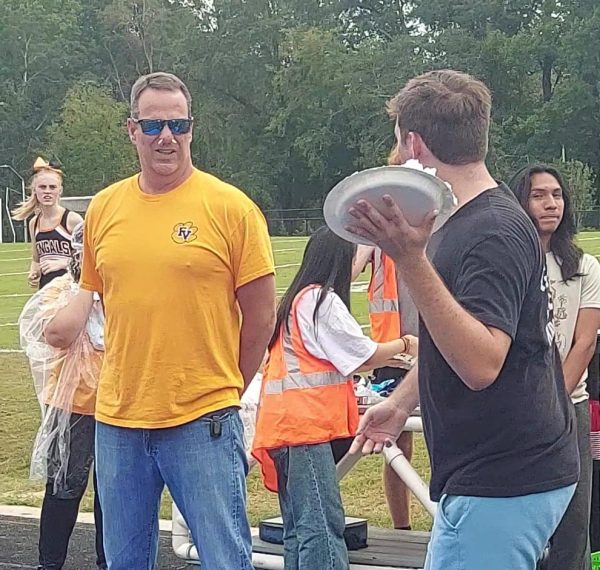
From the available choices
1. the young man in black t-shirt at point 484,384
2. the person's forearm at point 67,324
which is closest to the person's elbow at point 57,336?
the person's forearm at point 67,324

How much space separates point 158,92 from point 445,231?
1574 millimetres

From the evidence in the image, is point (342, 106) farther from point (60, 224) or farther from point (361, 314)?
point (60, 224)

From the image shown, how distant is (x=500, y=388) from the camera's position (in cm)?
273

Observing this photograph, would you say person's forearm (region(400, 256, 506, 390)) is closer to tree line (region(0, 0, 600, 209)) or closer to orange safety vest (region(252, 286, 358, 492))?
orange safety vest (region(252, 286, 358, 492))

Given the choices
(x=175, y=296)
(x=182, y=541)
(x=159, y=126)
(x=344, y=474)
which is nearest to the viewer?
(x=175, y=296)

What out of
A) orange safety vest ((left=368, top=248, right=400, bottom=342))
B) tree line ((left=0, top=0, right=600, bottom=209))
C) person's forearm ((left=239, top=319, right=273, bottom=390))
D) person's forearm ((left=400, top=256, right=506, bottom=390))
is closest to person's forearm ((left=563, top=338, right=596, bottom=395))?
person's forearm ((left=239, top=319, right=273, bottom=390))

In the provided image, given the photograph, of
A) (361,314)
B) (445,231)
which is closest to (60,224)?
(445,231)

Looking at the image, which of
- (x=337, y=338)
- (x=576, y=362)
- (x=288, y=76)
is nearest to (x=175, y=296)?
(x=337, y=338)

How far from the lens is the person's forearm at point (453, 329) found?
2.51 metres

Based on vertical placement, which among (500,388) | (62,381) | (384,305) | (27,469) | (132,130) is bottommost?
(27,469)

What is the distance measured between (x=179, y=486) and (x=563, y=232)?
6.73ft

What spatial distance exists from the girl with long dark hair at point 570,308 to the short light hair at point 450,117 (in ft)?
6.54

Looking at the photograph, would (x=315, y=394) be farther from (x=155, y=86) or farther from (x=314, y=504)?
(x=155, y=86)

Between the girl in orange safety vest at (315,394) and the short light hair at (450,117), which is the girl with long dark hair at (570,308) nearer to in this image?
the girl in orange safety vest at (315,394)
